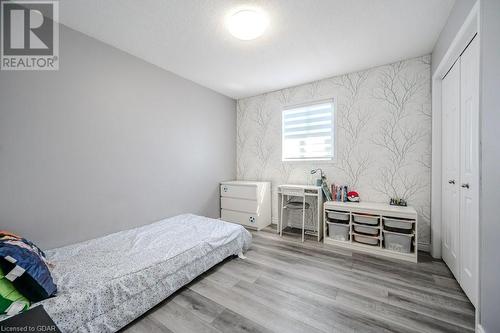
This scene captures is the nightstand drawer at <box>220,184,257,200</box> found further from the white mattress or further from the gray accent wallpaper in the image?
the white mattress

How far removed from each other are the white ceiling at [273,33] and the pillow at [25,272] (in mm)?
1986

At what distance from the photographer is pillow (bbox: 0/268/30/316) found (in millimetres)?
1057

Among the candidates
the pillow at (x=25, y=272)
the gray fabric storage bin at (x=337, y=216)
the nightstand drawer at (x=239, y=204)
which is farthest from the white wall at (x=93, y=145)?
the gray fabric storage bin at (x=337, y=216)

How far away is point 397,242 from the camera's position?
243cm

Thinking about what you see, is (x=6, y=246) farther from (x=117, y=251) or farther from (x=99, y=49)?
(x=99, y=49)

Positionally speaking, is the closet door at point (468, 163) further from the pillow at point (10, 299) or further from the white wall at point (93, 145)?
the white wall at point (93, 145)

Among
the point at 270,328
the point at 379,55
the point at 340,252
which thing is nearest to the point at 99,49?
the point at 270,328

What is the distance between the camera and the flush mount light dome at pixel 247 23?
1.80m

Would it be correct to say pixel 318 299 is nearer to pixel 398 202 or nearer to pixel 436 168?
pixel 398 202

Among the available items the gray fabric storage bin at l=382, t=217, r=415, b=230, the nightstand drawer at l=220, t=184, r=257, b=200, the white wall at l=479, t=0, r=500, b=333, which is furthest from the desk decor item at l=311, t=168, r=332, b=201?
the white wall at l=479, t=0, r=500, b=333

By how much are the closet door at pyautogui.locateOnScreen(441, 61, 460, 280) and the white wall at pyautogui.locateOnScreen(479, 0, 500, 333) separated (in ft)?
2.86

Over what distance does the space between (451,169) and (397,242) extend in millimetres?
1020

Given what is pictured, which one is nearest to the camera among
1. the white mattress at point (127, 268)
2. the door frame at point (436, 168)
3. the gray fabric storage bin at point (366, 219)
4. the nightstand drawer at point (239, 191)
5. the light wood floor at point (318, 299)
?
the white mattress at point (127, 268)

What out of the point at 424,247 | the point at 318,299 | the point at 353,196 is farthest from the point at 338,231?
the point at 318,299
